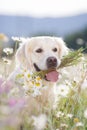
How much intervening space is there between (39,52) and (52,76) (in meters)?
0.42

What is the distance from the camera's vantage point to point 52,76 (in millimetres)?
3707

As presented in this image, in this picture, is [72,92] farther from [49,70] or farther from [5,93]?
[5,93]

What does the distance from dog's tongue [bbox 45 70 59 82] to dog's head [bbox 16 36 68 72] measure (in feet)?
0.49

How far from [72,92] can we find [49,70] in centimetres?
55

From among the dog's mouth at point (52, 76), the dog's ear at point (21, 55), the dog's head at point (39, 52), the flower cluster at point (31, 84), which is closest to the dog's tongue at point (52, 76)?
the dog's mouth at point (52, 76)

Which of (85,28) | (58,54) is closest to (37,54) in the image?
(58,54)

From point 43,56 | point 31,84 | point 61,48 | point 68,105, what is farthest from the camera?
point 61,48

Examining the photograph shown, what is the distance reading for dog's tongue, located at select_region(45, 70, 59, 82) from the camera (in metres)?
3.68

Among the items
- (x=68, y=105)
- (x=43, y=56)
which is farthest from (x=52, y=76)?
(x=68, y=105)

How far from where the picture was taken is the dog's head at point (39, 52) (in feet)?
12.9

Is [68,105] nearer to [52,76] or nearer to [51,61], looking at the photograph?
[52,76]

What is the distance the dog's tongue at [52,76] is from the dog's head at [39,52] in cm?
15

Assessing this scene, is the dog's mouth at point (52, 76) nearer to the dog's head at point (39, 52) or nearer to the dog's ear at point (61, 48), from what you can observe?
the dog's head at point (39, 52)

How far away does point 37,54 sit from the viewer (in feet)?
13.2
